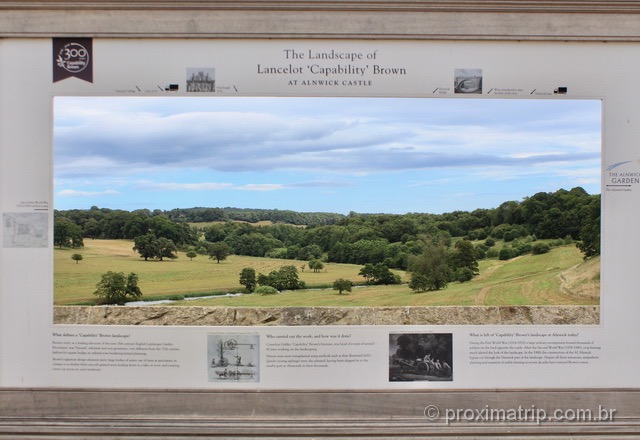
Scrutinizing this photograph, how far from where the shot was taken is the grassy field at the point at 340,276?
5.33 meters

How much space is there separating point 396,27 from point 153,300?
307cm

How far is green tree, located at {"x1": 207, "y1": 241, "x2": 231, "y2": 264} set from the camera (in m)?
5.51

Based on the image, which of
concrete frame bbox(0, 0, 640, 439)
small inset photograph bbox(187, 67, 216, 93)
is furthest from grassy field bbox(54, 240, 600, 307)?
small inset photograph bbox(187, 67, 216, 93)

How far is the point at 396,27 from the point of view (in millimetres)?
5188

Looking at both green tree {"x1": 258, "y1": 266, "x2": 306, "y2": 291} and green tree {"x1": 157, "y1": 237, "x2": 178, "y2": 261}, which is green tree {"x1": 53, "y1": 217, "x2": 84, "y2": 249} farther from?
green tree {"x1": 258, "y1": 266, "x2": 306, "y2": 291}

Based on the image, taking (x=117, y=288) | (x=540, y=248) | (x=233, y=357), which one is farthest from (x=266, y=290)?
(x=540, y=248)

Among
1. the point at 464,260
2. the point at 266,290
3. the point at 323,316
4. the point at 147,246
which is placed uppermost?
the point at 147,246

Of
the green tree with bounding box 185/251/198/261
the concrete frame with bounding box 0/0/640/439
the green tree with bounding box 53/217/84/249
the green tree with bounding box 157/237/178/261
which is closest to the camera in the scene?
the concrete frame with bounding box 0/0/640/439

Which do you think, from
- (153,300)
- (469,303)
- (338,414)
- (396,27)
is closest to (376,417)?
(338,414)

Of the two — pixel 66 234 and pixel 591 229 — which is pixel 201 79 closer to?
pixel 66 234

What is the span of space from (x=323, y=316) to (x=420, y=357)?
886 millimetres

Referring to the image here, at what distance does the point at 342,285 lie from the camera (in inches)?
212

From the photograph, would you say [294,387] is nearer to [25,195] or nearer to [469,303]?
[469,303]

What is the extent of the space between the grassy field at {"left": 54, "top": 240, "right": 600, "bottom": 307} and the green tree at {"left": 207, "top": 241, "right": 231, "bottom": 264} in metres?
0.06
